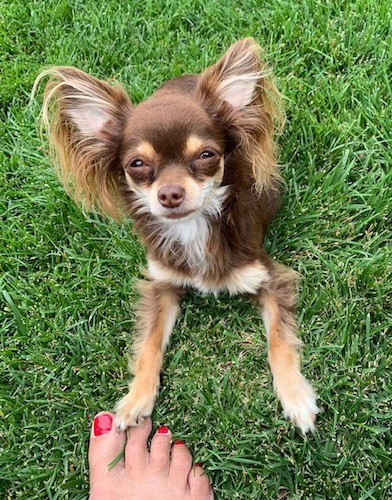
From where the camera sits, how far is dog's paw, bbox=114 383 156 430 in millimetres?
2689

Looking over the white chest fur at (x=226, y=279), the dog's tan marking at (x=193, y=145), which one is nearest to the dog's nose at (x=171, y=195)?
the dog's tan marking at (x=193, y=145)

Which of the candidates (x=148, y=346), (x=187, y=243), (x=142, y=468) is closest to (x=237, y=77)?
(x=187, y=243)

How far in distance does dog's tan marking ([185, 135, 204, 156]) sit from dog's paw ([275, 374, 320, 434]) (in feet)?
3.73

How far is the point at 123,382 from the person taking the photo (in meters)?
2.85

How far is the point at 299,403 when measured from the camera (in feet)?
8.43

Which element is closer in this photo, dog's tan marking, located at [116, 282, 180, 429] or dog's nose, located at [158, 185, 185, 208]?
dog's nose, located at [158, 185, 185, 208]

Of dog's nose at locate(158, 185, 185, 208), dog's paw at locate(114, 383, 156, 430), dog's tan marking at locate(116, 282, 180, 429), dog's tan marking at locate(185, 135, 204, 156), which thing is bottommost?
dog's paw at locate(114, 383, 156, 430)

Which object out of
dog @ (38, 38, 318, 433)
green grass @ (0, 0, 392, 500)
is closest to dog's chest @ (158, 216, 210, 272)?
dog @ (38, 38, 318, 433)

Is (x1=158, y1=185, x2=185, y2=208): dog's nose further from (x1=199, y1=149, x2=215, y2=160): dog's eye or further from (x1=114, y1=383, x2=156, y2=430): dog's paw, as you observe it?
(x1=114, y1=383, x2=156, y2=430): dog's paw

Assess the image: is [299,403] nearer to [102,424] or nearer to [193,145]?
[102,424]

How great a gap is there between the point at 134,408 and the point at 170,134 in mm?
1286

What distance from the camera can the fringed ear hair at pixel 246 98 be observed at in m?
2.24

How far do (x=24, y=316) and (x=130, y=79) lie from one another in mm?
1650

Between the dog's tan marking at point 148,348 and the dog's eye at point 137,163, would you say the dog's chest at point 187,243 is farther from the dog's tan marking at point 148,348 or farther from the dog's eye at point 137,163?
the dog's eye at point 137,163
